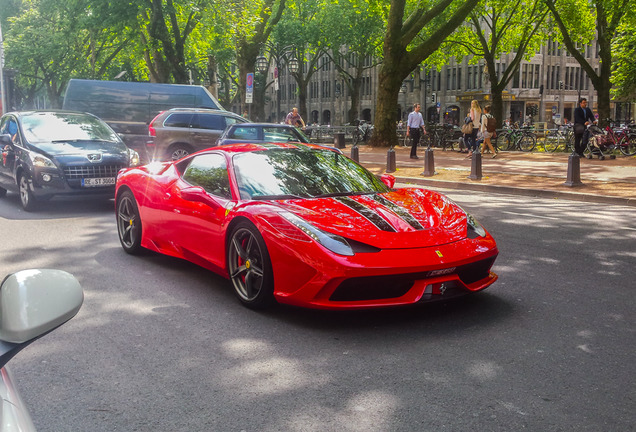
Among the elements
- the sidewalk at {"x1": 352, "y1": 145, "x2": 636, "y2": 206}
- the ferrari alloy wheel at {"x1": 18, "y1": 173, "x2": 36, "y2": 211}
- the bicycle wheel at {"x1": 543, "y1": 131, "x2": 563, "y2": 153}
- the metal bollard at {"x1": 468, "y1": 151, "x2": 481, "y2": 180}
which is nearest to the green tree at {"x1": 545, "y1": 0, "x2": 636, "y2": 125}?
the bicycle wheel at {"x1": 543, "y1": 131, "x2": 563, "y2": 153}

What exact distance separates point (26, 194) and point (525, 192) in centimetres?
929

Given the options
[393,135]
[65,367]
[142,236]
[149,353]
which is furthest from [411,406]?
[393,135]

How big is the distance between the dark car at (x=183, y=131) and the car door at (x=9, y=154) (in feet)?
20.0

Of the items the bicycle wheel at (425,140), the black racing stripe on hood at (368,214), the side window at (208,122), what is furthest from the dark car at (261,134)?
the bicycle wheel at (425,140)

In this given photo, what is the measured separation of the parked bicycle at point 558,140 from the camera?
87.1ft

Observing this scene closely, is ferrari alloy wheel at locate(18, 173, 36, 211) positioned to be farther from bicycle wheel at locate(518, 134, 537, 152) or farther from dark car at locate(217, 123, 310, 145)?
bicycle wheel at locate(518, 134, 537, 152)

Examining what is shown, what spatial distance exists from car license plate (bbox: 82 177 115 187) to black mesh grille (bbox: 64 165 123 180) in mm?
48

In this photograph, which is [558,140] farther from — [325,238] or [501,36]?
[325,238]

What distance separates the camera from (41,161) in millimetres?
11242

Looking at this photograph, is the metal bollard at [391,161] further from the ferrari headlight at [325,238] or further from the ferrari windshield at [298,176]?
the ferrari headlight at [325,238]

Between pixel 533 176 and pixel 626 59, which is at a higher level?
pixel 626 59

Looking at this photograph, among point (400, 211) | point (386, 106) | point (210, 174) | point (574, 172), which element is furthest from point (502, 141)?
point (400, 211)

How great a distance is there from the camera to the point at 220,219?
5785 millimetres

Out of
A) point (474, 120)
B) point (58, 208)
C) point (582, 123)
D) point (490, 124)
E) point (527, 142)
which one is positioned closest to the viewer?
point (58, 208)
